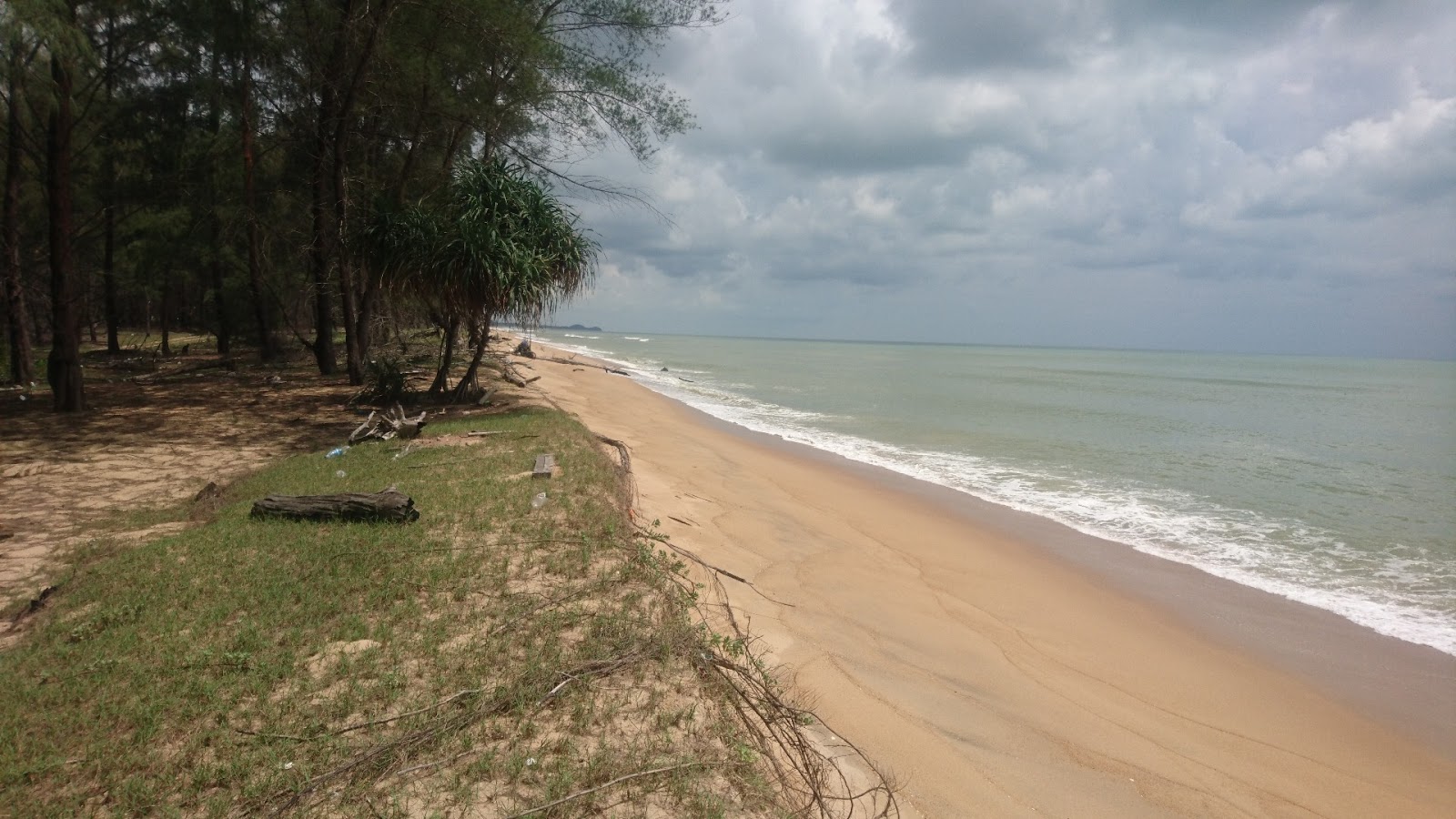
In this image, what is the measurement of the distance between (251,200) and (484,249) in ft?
31.3

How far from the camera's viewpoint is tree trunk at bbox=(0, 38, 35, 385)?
11.5m

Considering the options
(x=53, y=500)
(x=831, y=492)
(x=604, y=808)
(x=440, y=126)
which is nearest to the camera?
(x=604, y=808)

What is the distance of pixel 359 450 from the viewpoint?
31.6 feet

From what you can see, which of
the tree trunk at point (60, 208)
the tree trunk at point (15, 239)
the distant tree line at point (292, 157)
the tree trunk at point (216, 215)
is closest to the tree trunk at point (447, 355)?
the distant tree line at point (292, 157)

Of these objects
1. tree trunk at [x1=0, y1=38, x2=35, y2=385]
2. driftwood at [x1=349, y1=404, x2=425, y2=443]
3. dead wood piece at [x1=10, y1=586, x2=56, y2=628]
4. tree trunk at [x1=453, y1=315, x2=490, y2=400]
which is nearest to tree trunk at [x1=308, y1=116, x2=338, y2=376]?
tree trunk at [x1=453, y1=315, x2=490, y2=400]

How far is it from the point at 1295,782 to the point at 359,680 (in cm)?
541

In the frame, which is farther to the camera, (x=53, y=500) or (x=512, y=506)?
(x=53, y=500)

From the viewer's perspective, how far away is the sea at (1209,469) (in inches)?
324

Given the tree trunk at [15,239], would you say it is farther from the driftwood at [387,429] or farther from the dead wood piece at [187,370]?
the driftwood at [387,429]

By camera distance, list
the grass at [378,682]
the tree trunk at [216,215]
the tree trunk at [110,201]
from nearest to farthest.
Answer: the grass at [378,682]
the tree trunk at [110,201]
the tree trunk at [216,215]

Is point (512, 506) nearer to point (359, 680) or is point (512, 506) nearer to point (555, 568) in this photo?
point (555, 568)

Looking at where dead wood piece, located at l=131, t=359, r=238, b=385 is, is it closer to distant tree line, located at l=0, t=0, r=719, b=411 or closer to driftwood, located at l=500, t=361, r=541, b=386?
distant tree line, located at l=0, t=0, r=719, b=411

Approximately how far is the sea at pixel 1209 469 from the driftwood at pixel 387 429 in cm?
835

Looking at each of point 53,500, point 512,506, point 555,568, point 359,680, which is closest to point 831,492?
point 512,506
